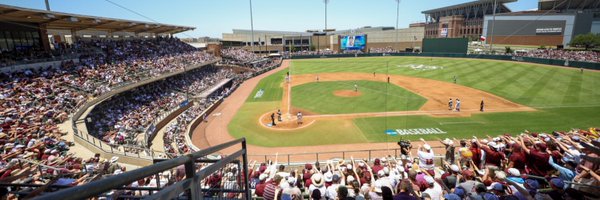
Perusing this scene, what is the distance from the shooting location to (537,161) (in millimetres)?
7730

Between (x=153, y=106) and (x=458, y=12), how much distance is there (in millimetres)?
126496

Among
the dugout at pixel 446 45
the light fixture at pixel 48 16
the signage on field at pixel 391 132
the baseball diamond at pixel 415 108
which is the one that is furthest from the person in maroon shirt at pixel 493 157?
the dugout at pixel 446 45

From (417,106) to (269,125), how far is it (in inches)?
562

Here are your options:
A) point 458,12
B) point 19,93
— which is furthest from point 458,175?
point 458,12

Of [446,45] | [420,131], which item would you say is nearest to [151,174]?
[420,131]

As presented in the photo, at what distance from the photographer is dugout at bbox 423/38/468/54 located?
216 ft

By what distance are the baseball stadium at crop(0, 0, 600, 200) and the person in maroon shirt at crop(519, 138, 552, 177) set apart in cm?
3

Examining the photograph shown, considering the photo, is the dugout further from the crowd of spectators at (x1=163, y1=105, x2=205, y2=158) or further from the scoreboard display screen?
the crowd of spectators at (x1=163, y1=105, x2=205, y2=158)

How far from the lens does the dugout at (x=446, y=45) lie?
65.9 meters

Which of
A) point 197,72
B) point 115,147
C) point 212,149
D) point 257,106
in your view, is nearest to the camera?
point 212,149

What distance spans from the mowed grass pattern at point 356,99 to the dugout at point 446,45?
126ft

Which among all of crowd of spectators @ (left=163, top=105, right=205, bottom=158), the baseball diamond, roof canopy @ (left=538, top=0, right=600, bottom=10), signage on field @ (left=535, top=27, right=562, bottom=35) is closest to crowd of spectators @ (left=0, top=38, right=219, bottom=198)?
crowd of spectators @ (left=163, top=105, right=205, bottom=158)

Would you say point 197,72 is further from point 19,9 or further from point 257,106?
point 19,9

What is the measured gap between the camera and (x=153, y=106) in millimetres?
27219
